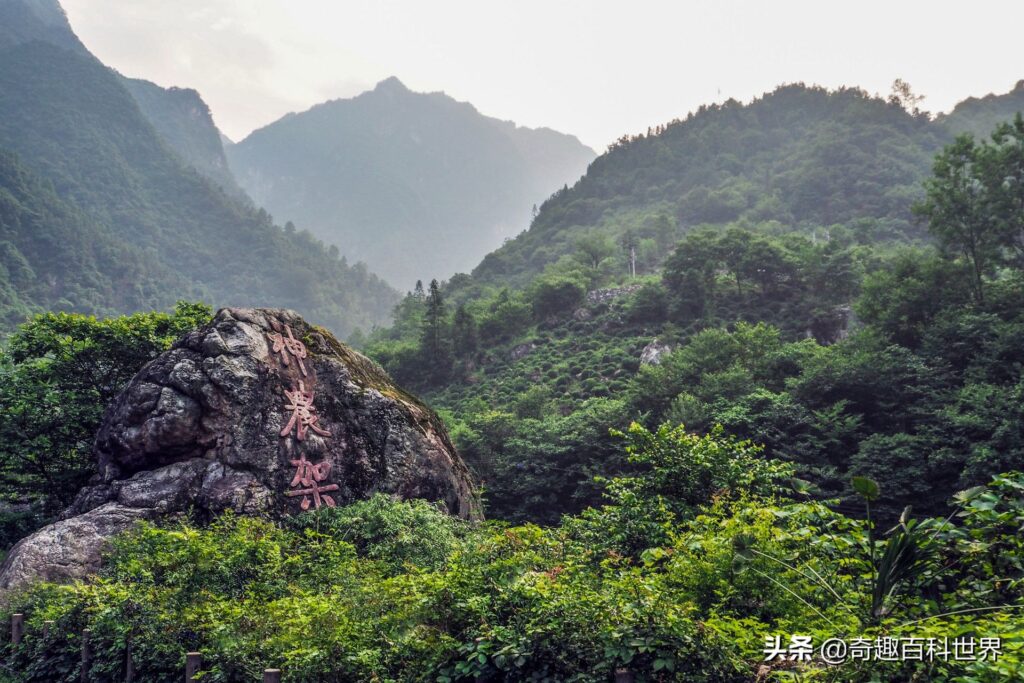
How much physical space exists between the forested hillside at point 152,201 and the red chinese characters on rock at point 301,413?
2890 inches

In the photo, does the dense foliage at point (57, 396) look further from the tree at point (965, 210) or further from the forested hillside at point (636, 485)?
the tree at point (965, 210)

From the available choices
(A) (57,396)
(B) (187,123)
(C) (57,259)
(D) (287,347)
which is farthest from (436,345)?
(B) (187,123)

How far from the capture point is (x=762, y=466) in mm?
7969

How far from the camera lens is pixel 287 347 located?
510 inches

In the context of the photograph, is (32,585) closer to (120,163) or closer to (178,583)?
(178,583)

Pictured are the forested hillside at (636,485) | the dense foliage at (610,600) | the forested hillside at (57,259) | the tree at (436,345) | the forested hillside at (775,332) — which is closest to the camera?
the dense foliage at (610,600)

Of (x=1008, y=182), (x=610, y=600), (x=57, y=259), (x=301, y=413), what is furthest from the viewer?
(x=57, y=259)

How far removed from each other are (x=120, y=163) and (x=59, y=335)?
320 ft

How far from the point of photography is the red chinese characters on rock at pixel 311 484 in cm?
1162

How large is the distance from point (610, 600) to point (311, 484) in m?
8.94

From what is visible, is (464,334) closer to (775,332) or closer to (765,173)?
(775,332)

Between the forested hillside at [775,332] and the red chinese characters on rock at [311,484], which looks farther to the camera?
the forested hillside at [775,332]

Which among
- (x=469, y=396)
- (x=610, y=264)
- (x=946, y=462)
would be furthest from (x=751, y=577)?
(x=610, y=264)

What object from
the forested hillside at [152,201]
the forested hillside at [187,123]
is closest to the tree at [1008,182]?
Result: the forested hillside at [152,201]
